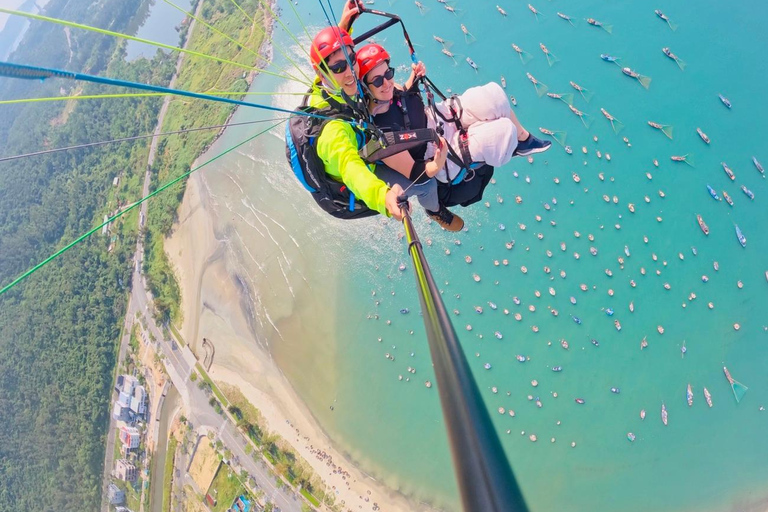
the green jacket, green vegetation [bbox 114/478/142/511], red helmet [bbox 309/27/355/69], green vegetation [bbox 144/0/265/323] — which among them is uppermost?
red helmet [bbox 309/27/355/69]

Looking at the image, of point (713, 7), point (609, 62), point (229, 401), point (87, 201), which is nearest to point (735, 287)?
point (609, 62)

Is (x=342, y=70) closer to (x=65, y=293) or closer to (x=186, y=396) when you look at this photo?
(x=186, y=396)

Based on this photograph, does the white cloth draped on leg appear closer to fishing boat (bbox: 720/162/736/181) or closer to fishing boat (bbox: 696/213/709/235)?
fishing boat (bbox: 696/213/709/235)

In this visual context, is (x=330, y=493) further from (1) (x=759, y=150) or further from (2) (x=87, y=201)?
(2) (x=87, y=201)

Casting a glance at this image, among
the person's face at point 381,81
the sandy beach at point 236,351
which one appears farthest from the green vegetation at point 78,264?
the person's face at point 381,81

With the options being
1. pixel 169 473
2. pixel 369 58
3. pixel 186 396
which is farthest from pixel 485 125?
pixel 169 473

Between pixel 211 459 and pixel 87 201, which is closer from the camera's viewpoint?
pixel 211 459

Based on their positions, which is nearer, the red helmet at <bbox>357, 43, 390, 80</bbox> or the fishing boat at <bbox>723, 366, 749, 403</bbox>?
the red helmet at <bbox>357, 43, 390, 80</bbox>

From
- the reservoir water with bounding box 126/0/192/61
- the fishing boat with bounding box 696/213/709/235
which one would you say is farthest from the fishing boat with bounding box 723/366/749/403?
the reservoir water with bounding box 126/0/192/61
